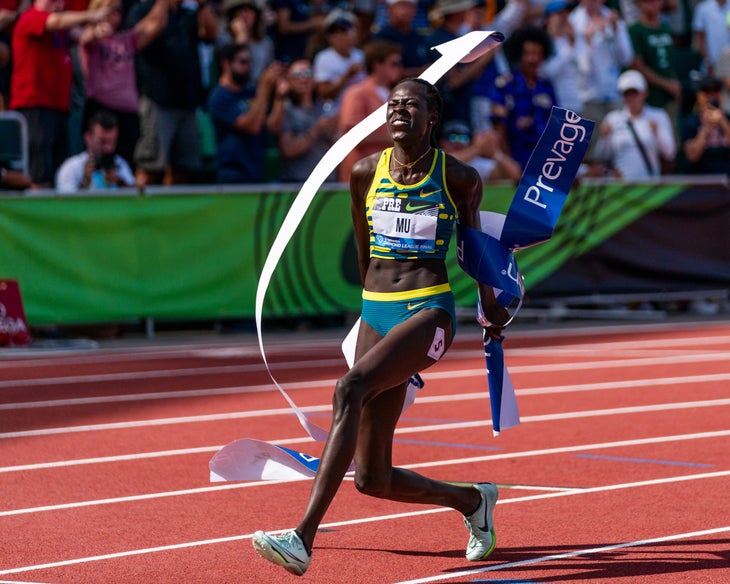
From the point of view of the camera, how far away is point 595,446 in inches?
329

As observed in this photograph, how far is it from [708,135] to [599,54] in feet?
6.06

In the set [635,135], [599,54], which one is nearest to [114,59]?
[599,54]

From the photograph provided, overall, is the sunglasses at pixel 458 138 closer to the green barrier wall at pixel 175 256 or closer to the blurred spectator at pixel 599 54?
the green barrier wall at pixel 175 256

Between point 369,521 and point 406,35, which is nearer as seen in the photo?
point 369,521

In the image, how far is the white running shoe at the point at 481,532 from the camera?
5.60 metres

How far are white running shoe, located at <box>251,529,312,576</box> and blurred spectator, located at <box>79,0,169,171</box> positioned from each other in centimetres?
964

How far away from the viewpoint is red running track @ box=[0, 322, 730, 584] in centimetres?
557

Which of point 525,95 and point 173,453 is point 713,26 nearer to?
point 525,95

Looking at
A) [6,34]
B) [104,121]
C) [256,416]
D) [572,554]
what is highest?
[6,34]

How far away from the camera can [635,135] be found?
16.2m

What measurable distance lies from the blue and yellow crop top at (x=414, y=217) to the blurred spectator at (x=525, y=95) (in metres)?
9.83

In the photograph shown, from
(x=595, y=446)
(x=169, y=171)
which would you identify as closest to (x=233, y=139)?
(x=169, y=171)

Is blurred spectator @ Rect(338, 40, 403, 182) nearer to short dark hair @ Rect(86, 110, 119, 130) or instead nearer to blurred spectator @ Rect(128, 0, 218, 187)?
blurred spectator @ Rect(128, 0, 218, 187)

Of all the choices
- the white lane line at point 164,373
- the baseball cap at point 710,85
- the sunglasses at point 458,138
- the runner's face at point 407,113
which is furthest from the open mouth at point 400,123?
the baseball cap at point 710,85
